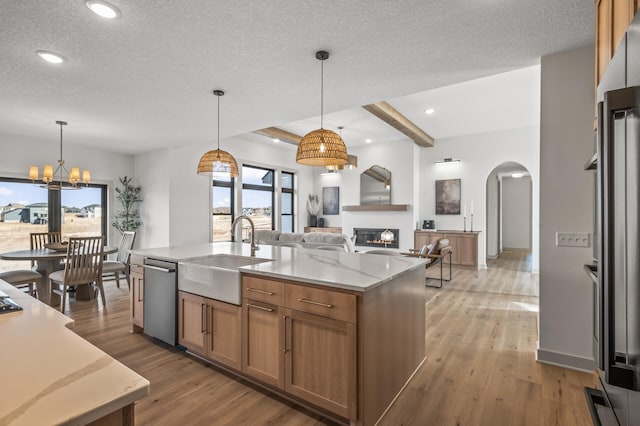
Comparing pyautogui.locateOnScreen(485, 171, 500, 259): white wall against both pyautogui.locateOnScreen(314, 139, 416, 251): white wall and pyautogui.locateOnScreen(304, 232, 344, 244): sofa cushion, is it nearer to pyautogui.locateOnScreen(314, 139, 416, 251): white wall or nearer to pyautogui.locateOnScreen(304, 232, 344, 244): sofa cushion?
pyautogui.locateOnScreen(314, 139, 416, 251): white wall

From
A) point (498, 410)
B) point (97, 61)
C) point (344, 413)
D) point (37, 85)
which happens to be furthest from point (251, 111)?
point (498, 410)

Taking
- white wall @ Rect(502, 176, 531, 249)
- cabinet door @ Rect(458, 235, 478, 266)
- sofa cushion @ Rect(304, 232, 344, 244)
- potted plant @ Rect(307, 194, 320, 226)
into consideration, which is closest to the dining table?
sofa cushion @ Rect(304, 232, 344, 244)

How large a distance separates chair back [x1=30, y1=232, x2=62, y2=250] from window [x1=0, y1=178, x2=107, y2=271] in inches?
29.1

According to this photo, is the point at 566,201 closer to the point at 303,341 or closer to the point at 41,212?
the point at 303,341

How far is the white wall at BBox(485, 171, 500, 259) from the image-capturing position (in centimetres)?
909

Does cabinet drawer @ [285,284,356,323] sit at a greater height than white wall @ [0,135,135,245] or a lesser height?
lesser

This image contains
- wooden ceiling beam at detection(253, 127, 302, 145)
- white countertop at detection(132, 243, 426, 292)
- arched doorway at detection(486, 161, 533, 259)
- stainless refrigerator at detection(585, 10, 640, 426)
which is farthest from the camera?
arched doorway at detection(486, 161, 533, 259)

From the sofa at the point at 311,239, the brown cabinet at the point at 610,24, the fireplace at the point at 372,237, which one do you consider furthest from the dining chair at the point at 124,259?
the brown cabinet at the point at 610,24

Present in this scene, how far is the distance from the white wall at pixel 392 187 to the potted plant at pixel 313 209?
403mm

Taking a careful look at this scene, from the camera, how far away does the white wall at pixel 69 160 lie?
5.12m

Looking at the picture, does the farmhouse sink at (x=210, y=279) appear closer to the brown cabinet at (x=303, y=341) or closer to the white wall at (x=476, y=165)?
the brown cabinet at (x=303, y=341)

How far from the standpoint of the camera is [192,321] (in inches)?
104

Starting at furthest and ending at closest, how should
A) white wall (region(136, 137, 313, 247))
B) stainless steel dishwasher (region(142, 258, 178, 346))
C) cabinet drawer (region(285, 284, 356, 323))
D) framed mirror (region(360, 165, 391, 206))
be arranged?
framed mirror (region(360, 165, 391, 206)), white wall (region(136, 137, 313, 247)), stainless steel dishwasher (region(142, 258, 178, 346)), cabinet drawer (region(285, 284, 356, 323))

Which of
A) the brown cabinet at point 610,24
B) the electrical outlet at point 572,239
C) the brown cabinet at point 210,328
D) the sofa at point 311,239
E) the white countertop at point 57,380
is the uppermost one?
the brown cabinet at point 610,24
